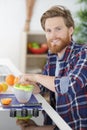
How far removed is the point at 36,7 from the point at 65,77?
3.72 meters

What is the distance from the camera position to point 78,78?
6.56ft

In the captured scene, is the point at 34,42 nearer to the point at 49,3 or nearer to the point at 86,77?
the point at 49,3

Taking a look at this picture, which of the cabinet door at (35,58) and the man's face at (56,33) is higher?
the man's face at (56,33)

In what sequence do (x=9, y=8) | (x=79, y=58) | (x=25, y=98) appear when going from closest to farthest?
(x=25, y=98)
(x=79, y=58)
(x=9, y=8)

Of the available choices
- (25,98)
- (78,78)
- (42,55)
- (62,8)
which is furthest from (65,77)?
(42,55)

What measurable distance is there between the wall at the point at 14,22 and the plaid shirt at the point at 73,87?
3403mm

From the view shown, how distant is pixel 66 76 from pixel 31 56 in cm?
354

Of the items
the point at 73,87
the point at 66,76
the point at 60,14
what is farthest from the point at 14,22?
the point at 73,87

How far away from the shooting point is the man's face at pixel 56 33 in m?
2.16

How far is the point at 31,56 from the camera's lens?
5609mm

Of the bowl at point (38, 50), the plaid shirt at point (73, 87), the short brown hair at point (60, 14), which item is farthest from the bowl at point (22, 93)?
the bowl at point (38, 50)

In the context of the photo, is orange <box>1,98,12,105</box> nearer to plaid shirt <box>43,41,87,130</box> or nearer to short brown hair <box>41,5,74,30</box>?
plaid shirt <box>43,41,87,130</box>

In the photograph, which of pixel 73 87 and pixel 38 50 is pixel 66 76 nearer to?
pixel 73 87

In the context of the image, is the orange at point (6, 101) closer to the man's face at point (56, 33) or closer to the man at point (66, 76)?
the man at point (66, 76)
